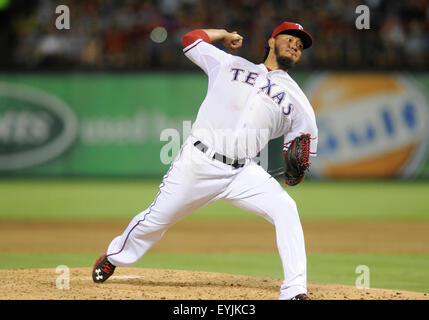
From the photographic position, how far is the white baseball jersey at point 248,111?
5227mm

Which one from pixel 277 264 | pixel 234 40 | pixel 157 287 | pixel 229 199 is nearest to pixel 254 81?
pixel 234 40

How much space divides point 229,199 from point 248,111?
0.67m

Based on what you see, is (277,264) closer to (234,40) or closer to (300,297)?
(300,297)

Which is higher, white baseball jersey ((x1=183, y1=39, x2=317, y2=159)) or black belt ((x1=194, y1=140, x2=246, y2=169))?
white baseball jersey ((x1=183, y1=39, x2=317, y2=159))

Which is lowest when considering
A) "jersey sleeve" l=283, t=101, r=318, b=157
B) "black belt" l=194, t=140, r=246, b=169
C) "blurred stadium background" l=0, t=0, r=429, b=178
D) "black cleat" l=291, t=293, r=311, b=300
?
"black cleat" l=291, t=293, r=311, b=300

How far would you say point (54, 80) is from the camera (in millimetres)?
15789

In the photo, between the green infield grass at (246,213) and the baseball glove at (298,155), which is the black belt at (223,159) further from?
the green infield grass at (246,213)

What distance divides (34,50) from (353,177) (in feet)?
24.9

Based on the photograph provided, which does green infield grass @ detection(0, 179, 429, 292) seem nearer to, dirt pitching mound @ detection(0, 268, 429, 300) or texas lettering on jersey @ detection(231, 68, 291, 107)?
dirt pitching mound @ detection(0, 268, 429, 300)

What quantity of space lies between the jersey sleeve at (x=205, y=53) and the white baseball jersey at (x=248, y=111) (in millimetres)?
49

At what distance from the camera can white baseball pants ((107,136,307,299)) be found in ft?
16.6

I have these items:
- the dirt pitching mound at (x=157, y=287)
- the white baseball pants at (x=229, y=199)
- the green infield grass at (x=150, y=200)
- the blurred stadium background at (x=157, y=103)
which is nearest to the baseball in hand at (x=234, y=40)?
the white baseball pants at (x=229, y=199)

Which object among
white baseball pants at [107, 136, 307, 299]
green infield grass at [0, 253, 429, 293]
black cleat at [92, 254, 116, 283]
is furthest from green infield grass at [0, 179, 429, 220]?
white baseball pants at [107, 136, 307, 299]

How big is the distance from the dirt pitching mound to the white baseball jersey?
3.55 ft
